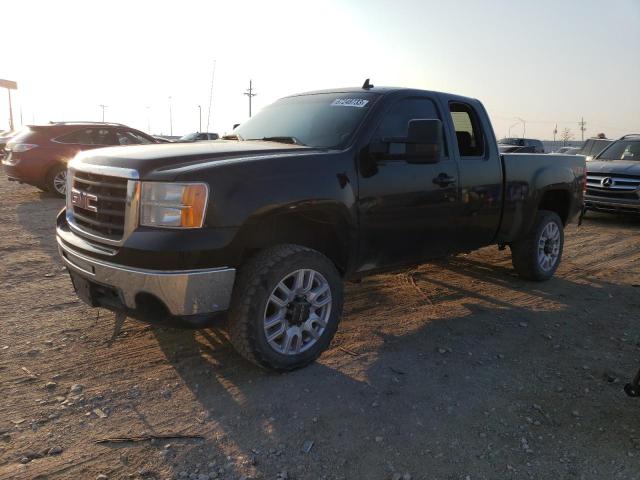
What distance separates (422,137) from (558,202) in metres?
3.32

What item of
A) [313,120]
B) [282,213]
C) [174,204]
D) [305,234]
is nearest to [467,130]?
[313,120]

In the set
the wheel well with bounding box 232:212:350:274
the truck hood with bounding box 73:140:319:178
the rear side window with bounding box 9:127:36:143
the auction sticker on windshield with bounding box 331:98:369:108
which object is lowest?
the wheel well with bounding box 232:212:350:274

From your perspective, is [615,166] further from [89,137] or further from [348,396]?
[89,137]

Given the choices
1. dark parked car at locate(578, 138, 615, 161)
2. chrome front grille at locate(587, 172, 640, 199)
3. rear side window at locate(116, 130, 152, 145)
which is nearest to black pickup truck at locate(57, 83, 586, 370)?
chrome front grille at locate(587, 172, 640, 199)

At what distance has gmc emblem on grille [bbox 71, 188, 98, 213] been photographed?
3359mm

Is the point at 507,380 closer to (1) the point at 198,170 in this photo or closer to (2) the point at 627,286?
(1) the point at 198,170

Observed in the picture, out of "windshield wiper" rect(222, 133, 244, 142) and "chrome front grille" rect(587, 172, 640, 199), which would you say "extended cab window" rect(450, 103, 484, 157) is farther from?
"chrome front grille" rect(587, 172, 640, 199)

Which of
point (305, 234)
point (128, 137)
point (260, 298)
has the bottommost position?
point (260, 298)

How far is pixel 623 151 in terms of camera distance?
11.6m

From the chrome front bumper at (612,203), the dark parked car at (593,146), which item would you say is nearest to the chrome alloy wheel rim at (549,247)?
the chrome front bumper at (612,203)

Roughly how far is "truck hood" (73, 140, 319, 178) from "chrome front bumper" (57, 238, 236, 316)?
1.95ft

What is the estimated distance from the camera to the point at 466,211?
470cm

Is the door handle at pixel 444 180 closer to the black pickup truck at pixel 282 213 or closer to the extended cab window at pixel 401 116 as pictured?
the black pickup truck at pixel 282 213

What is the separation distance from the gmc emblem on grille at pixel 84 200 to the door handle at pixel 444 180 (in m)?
2.59
